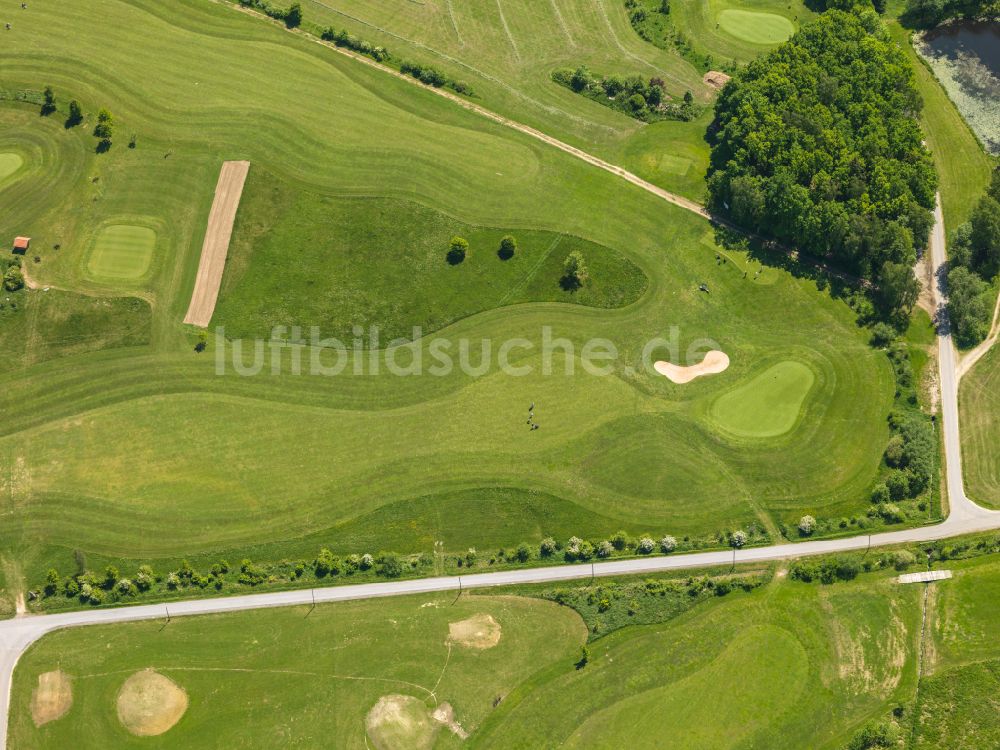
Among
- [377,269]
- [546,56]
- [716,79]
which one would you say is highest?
[716,79]

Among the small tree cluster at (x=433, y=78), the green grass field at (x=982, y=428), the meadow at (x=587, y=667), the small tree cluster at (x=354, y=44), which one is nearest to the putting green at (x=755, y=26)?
the small tree cluster at (x=433, y=78)

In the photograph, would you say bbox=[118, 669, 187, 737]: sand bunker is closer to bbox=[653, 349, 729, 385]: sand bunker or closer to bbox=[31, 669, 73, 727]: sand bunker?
bbox=[31, 669, 73, 727]: sand bunker

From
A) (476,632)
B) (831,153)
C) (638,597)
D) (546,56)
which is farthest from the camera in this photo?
(546,56)

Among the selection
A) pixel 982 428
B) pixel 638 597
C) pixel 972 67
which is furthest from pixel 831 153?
pixel 638 597

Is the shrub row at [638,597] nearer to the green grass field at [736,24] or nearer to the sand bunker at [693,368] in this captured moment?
the sand bunker at [693,368]

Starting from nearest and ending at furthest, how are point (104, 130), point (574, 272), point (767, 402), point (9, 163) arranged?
point (767, 402), point (574, 272), point (9, 163), point (104, 130)

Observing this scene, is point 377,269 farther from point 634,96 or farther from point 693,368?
point 634,96
